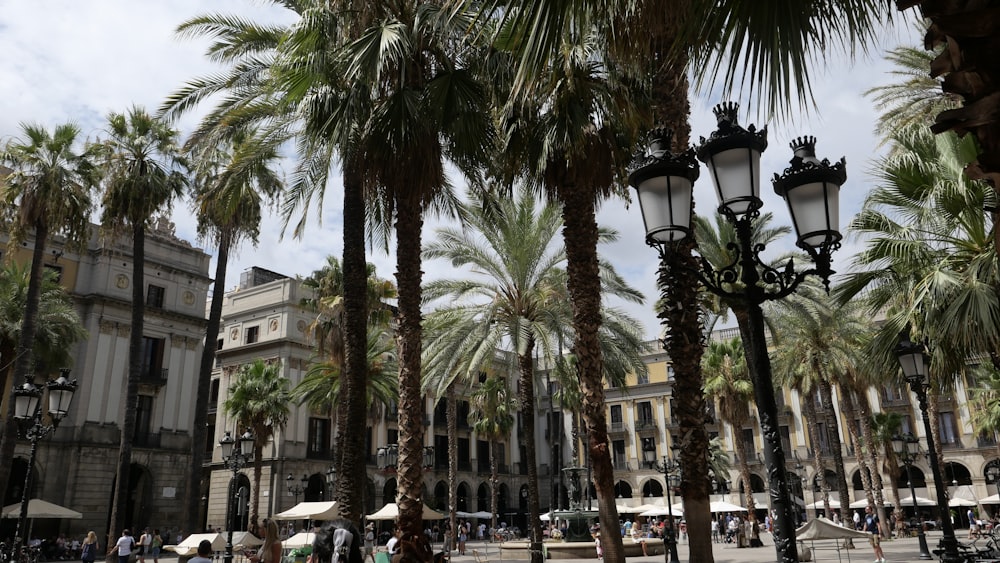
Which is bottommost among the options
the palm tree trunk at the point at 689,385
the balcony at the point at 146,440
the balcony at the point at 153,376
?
the palm tree trunk at the point at 689,385

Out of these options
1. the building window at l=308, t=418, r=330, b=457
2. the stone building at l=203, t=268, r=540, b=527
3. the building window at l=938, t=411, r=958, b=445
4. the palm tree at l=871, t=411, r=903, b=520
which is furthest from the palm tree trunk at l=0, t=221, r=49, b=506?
the building window at l=938, t=411, r=958, b=445

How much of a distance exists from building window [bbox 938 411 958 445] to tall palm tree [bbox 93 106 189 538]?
1909 inches

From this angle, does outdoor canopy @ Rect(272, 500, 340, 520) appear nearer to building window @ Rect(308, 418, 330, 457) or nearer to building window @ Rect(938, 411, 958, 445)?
building window @ Rect(308, 418, 330, 457)

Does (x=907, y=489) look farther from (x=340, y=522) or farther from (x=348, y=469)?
(x=340, y=522)

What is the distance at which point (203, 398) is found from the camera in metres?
23.6

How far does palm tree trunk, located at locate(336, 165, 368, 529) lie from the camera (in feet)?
43.0

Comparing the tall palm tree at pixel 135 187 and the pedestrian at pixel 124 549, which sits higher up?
the tall palm tree at pixel 135 187

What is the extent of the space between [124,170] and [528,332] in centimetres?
1519

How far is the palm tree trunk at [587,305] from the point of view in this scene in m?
11.8

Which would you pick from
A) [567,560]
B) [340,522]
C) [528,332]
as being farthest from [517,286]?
[340,522]

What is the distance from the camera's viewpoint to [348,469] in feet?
43.3

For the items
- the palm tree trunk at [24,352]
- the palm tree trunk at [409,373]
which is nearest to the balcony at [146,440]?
the palm tree trunk at [24,352]

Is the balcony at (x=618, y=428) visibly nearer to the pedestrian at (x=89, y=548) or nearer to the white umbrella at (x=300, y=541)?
the white umbrella at (x=300, y=541)

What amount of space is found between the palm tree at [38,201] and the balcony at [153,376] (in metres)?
12.5
